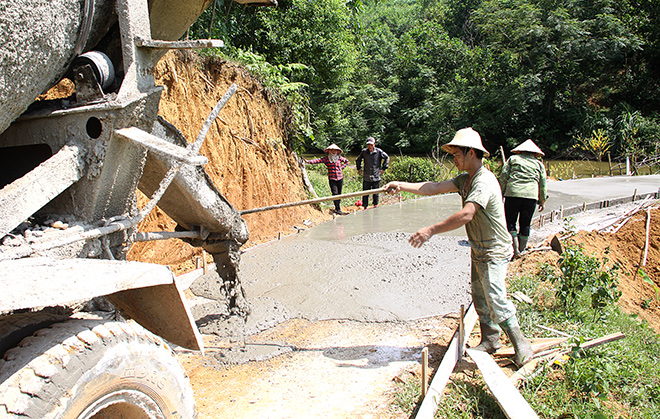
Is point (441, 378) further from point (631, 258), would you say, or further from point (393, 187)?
point (631, 258)

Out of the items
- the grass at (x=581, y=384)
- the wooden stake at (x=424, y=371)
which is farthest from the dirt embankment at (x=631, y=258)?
the wooden stake at (x=424, y=371)

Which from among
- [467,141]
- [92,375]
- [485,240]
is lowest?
[485,240]

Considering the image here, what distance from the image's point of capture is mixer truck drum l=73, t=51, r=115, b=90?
88.3 inches

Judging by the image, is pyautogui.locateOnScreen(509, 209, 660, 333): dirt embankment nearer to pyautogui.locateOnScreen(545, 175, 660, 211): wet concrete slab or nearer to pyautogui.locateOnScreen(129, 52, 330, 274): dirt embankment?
pyautogui.locateOnScreen(545, 175, 660, 211): wet concrete slab

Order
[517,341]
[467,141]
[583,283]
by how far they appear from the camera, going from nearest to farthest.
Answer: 1. [517,341]
2. [467,141]
3. [583,283]

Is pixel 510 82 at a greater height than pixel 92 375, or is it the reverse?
Answer: pixel 510 82

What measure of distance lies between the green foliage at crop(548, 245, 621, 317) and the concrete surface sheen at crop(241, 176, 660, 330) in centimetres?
98

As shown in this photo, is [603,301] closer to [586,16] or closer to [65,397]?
[65,397]

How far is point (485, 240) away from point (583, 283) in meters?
1.53

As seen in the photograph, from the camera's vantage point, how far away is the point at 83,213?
238cm

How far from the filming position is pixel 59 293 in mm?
1624

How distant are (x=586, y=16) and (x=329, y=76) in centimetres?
1693

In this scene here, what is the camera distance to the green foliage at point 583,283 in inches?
171

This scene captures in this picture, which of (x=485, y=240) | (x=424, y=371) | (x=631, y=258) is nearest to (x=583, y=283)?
(x=485, y=240)
